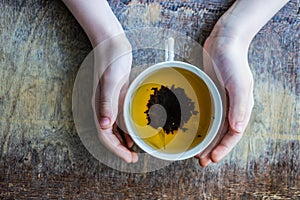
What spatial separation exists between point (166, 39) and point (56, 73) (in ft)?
0.63

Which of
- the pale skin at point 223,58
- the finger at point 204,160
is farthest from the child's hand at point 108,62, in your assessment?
the finger at point 204,160

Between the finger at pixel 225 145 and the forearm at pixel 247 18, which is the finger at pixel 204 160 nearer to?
the finger at pixel 225 145

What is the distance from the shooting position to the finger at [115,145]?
30.9 inches

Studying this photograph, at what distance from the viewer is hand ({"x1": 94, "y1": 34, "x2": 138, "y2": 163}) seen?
0.76 meters

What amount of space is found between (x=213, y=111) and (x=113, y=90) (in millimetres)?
155

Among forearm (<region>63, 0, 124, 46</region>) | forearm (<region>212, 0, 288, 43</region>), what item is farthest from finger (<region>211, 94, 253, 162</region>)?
forearm (<region>63, 0, 124, 46</region>)

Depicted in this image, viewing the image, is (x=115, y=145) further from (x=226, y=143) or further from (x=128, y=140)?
(x=226, y=143)

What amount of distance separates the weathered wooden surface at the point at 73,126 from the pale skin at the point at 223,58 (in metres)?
0.03

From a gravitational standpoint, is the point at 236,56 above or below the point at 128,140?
above

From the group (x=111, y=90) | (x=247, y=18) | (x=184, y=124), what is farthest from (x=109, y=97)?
(x=247, y=18)

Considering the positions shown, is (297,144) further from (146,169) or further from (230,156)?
(146,169)

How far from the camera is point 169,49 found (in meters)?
0.82

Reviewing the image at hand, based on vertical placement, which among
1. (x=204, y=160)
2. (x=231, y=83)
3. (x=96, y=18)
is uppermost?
(x=96, y=18)

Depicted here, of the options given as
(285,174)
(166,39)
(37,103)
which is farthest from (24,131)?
(285,174)
